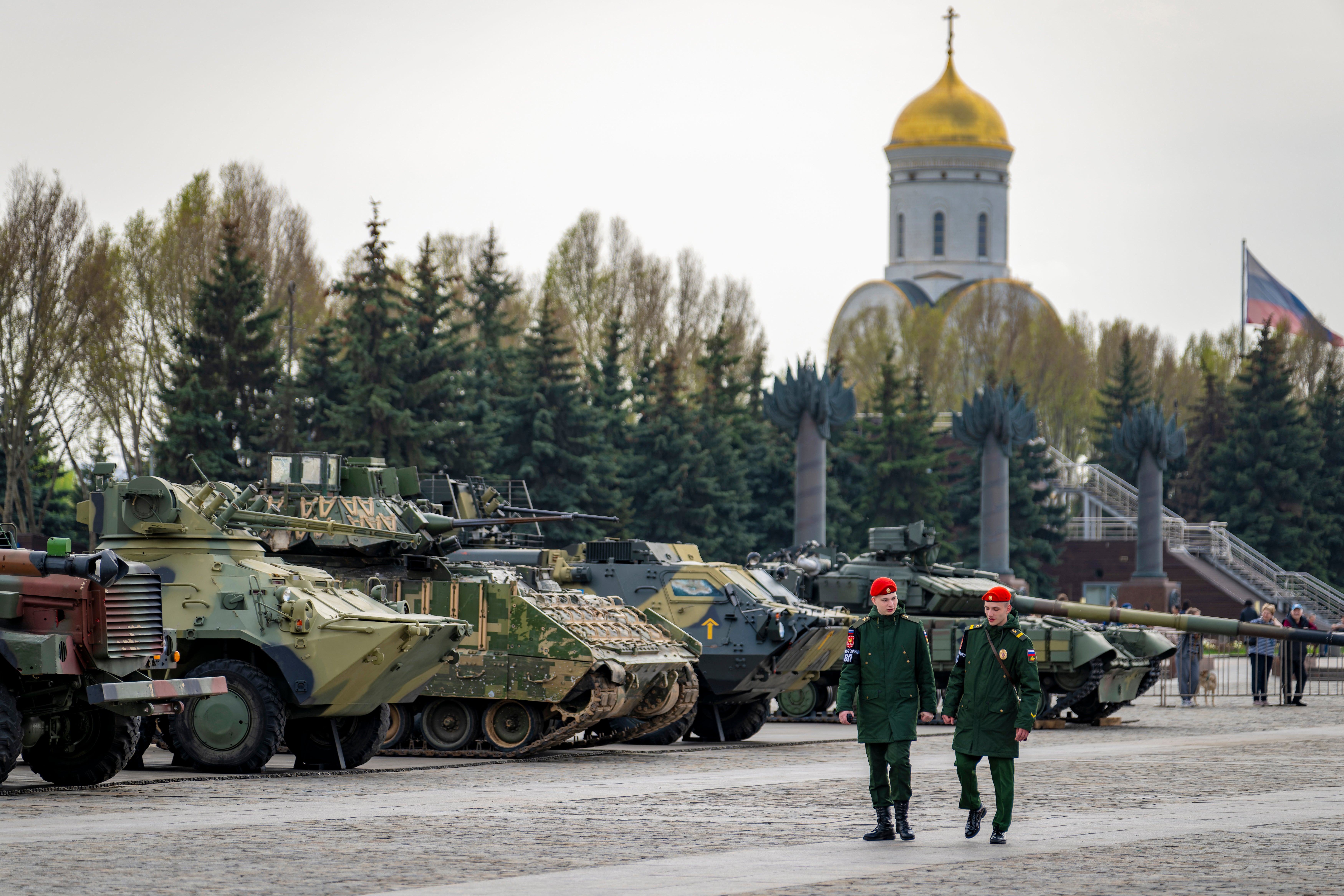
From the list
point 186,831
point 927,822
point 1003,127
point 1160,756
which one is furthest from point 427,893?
point 1003,127

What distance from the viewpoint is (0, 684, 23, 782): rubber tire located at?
46.2 feet

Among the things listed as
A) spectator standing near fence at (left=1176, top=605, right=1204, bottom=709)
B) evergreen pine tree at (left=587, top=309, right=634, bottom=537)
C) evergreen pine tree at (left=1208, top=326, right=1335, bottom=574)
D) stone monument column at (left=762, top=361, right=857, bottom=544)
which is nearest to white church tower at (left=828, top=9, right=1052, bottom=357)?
evergreen pine tree at (left=1208, top=326, right=1335, bottom=574)

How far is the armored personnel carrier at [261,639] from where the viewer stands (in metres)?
17.3

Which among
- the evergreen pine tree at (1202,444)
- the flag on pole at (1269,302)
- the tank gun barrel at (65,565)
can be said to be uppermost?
the flag on pole at (1269,302)

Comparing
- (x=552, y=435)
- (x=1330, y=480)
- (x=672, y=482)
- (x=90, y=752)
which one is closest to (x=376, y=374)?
(x=552, y=435)

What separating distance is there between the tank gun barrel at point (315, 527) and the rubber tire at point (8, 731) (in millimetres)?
5268

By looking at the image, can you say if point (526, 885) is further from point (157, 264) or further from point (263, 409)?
point (157, 264)

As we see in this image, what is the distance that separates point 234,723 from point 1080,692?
1356 cm

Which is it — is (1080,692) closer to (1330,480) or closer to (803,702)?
(803,702)

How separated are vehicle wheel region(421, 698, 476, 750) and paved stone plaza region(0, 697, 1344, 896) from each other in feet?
2.12

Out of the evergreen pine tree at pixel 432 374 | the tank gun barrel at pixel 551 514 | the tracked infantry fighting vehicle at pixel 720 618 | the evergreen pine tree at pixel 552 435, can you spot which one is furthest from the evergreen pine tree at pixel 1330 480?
the tracked infantry fighting vehicle at pixel 720 618

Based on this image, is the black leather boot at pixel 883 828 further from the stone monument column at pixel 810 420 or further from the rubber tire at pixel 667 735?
the stone monument column at pixel 810 420

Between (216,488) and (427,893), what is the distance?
999cm

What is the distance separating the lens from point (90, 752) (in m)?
15.4
